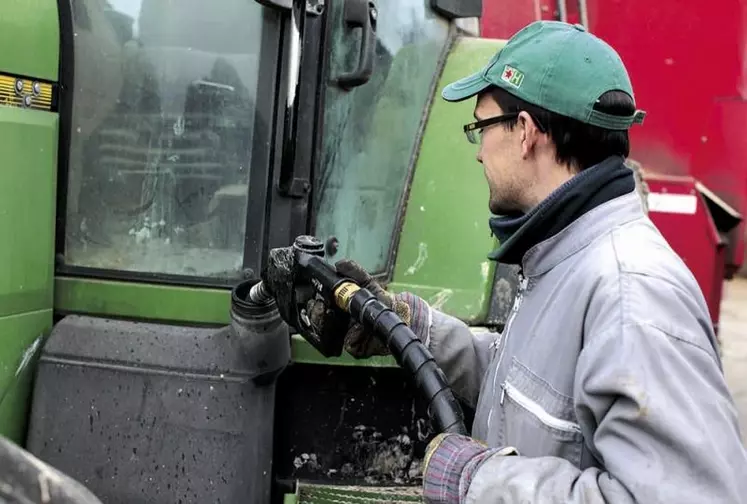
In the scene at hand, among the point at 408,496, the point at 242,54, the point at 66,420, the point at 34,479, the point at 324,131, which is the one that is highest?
the point at 242,54

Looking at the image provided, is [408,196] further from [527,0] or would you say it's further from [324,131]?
[527,0]

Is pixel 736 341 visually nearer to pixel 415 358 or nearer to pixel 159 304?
pixel 159 304

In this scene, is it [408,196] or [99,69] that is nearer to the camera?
[99,69]

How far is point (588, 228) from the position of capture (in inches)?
48.9

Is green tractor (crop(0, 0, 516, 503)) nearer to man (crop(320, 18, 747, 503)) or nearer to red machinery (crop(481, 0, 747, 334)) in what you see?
man (crop(320, 18, 747, 503))

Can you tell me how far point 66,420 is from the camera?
1861 millimetres

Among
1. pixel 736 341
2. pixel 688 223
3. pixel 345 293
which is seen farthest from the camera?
pixel 736 341

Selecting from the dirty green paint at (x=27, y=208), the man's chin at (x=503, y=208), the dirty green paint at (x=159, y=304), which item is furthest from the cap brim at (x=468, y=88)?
the dirty green paint at (x=27, y=208)

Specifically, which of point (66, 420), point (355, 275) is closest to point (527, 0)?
point (355, 275)

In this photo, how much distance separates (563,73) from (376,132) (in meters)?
0.94

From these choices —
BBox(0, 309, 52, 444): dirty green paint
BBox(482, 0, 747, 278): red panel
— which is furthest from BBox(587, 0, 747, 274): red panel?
BBox(0, 309, 52, 444): dirty green paint

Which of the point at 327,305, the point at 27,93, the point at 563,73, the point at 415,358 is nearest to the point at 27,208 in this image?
the point at 27,93

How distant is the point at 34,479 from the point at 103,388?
713mm

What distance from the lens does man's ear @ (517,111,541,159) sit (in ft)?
4.28
